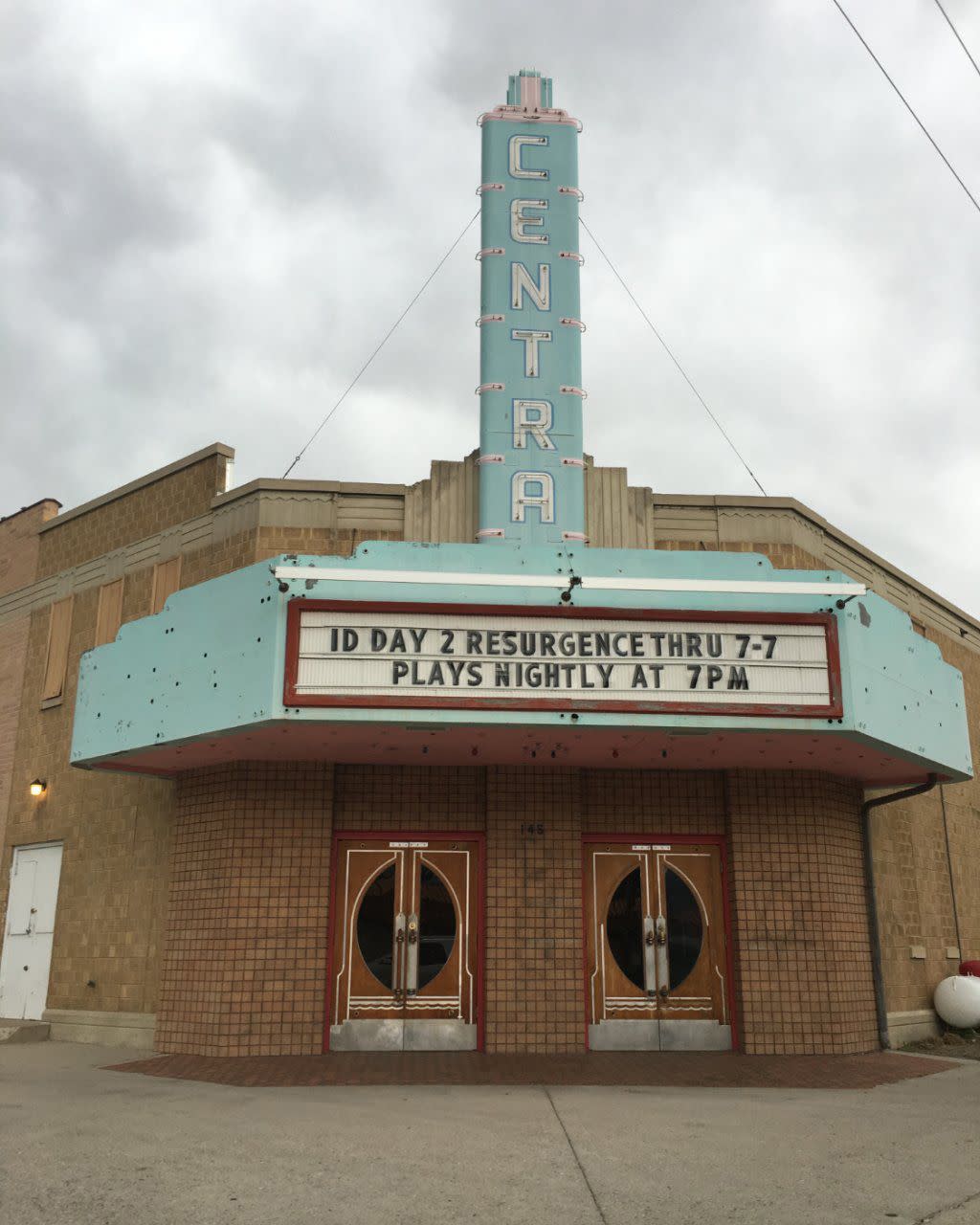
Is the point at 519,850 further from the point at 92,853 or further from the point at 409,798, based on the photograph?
the point at 92,853

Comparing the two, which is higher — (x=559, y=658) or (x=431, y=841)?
(x=559, y=658)

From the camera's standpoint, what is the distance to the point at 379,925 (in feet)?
43.2

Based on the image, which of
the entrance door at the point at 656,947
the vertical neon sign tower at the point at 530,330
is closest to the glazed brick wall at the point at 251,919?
the entrance door at the point at 656,947

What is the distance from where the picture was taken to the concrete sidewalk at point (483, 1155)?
653cm

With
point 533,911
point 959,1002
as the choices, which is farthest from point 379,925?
point 959,1002

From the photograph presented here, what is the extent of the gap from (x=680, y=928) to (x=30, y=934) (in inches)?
363

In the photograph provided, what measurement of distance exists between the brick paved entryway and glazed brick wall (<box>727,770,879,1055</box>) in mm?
321

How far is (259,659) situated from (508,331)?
210 inches

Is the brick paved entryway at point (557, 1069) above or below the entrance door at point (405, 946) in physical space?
below

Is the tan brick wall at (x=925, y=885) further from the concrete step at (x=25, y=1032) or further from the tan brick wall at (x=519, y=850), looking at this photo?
the concrete step at (x=25, y=1032)

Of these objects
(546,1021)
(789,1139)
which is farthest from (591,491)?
(789,1139)

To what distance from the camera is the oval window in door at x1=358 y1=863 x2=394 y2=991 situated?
13047 millimetres

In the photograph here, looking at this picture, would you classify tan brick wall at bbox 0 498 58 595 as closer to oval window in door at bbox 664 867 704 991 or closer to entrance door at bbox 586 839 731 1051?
entrance door at bbox 586 839 731 1051

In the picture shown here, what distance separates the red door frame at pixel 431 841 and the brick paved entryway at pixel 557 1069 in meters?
0.50
